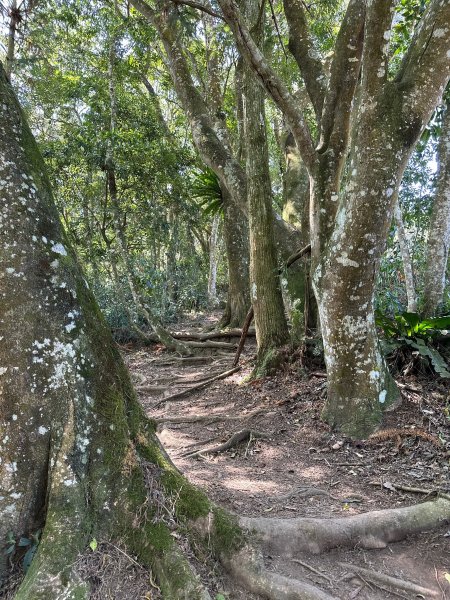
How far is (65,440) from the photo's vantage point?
2061 millimetres

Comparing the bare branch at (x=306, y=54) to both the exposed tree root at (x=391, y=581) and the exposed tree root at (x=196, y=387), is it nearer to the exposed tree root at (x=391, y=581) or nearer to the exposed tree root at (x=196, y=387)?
the exposed tree root at (x=196, y=387)

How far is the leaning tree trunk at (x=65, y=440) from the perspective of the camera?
2.01 meters

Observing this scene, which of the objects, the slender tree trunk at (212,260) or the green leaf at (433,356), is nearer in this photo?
the green leaf at (433,356)

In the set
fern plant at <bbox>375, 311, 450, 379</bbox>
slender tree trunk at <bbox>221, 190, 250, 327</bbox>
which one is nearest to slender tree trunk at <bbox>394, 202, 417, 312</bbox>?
fern plant at <bbox>375, 311, 450, 379</bbox>

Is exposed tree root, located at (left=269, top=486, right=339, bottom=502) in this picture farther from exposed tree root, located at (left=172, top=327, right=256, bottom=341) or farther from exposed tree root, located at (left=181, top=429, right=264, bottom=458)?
exposed tree root, located at (left=172, top=327, right=256, bottom=341)

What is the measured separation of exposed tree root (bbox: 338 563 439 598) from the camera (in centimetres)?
231

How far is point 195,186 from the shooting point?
8742 mm

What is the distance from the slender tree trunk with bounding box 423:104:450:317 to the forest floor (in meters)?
1.39

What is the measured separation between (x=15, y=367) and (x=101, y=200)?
969 cm

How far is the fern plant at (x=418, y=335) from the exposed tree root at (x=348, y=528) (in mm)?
2161

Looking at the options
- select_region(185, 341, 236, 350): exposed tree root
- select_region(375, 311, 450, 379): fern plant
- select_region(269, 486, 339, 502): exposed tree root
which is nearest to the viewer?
select_region(269, 486, 339, 502): exposed tree root

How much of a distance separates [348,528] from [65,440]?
179cm

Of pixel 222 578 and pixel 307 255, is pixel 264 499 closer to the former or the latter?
pixel 222 578

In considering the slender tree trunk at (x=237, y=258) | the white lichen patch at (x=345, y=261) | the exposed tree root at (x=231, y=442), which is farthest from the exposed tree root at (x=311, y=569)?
the slender tree trunk at (x=237, y=258)
